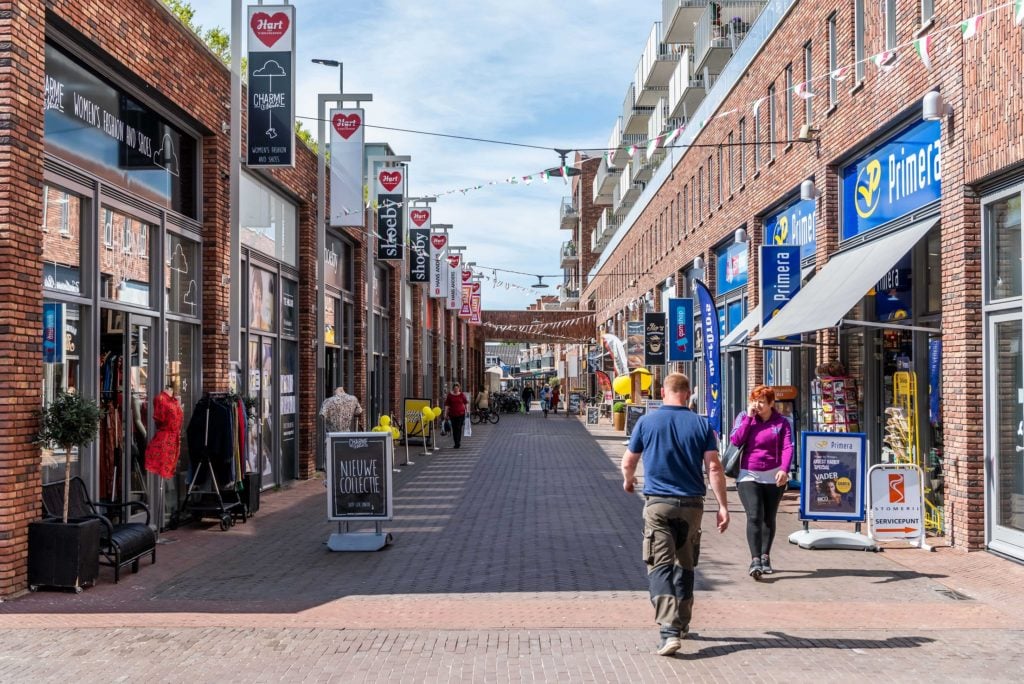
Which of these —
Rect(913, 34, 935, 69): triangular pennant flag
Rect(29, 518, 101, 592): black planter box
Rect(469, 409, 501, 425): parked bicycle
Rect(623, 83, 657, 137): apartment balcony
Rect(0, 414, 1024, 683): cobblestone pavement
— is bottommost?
Rect(469, 409, 501, 425): parked bicycle

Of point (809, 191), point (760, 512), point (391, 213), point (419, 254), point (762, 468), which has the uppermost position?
point (391, 213)

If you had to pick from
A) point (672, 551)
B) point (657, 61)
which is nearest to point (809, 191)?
point (672, 551)

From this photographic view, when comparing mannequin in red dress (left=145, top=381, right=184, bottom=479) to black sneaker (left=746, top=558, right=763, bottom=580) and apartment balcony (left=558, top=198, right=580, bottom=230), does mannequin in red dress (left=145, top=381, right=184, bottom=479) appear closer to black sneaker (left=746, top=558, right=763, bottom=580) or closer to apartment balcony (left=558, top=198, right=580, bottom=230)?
black sneaker (left=746, top=558, right=763, bottom=580)

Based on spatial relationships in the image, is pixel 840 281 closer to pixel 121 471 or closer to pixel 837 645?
pixel 837 645

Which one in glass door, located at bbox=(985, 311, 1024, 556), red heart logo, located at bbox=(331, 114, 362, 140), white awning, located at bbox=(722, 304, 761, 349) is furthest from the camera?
red heart logo, located at bbox=(331, 114, 362, 140)

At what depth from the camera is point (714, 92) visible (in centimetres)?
2522

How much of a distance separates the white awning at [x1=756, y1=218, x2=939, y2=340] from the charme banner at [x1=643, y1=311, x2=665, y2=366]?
14.2 metres

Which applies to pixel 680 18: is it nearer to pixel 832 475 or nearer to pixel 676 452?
pixel 832 475

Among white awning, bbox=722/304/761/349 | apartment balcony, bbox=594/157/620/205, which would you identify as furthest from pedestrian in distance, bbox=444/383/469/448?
apartment balcony, bbox=594/157/620/205

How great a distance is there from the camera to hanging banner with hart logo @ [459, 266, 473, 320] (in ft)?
160

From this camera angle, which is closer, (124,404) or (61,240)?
(61,240)

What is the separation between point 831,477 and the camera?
37.4ft

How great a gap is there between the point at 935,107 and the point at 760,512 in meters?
4.63

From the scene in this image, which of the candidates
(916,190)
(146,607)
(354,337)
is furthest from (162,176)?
(354,337)
